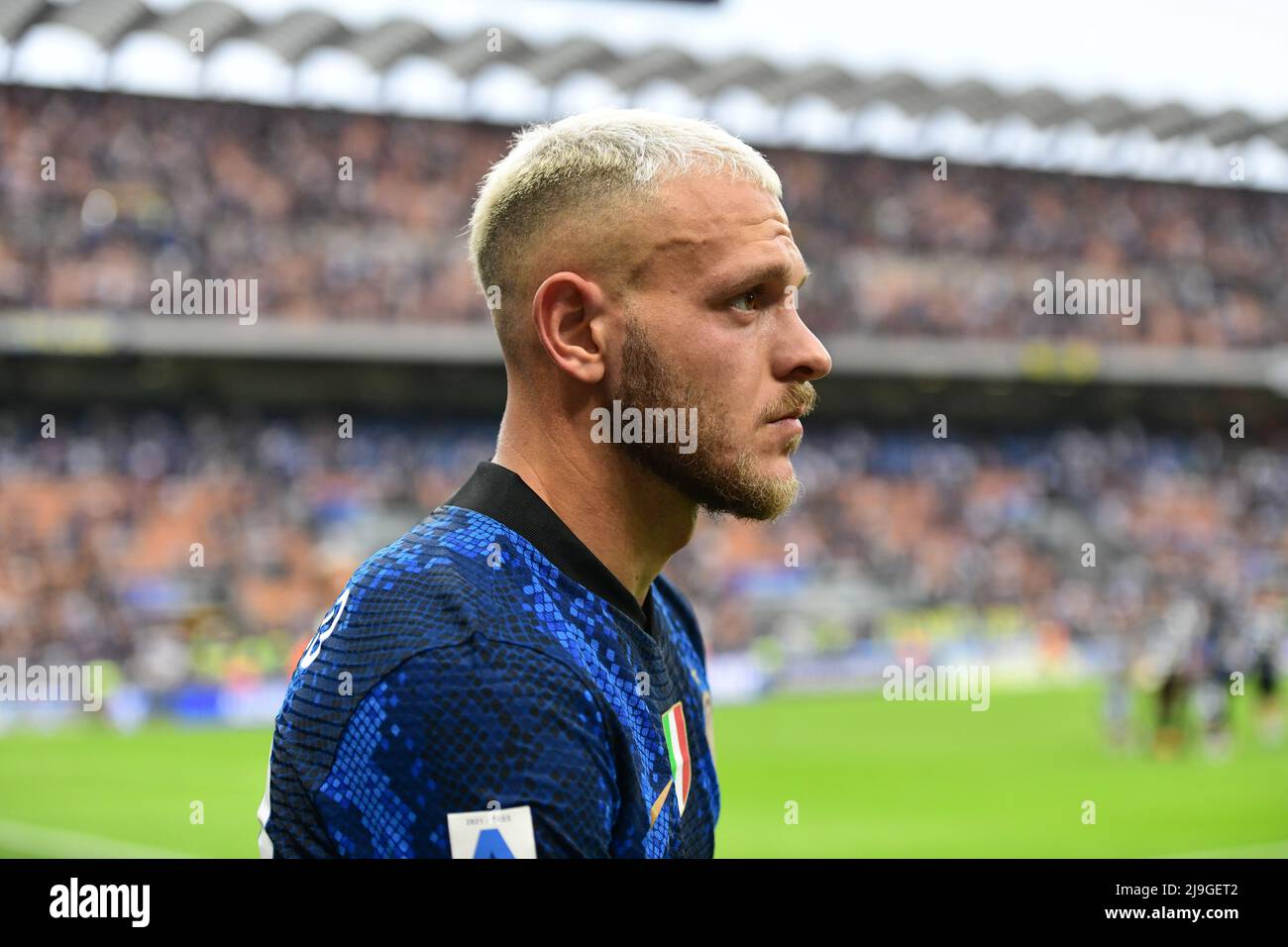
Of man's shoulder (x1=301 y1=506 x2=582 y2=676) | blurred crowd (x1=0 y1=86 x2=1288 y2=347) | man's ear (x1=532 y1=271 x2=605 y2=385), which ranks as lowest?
man's shoulder (x1=301 y1=506 x2=582 y2=676)

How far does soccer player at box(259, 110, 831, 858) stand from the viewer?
1805 mm

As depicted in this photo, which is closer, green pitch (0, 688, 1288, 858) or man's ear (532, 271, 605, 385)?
man's ear (532, 271, 605, 385)

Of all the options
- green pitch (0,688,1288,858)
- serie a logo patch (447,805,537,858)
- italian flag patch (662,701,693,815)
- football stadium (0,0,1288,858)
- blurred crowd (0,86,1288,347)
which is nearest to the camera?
serie a logo patch (447,805,537,858)

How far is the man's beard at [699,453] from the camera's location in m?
2.13

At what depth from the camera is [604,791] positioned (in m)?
1.85

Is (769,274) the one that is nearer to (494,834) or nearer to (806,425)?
(494,834)

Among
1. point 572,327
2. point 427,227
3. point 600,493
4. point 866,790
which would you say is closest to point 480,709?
point 600,493

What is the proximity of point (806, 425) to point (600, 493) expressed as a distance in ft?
106

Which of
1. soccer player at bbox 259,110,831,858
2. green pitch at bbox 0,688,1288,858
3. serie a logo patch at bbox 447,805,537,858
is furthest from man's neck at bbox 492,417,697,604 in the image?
green pitch at bbox 0,688,1288,858

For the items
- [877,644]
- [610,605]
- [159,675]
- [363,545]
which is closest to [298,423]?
[363,545]

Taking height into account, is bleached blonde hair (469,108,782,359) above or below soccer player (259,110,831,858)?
above

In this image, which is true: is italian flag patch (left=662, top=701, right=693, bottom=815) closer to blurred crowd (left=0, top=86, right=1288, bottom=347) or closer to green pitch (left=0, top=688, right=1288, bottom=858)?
green pitch (left=0, top=688, right=1288, bottom=858)

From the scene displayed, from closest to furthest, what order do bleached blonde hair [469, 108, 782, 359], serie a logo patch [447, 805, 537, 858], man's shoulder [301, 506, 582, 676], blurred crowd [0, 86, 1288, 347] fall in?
1. serie a logo patch [447, 805, 537, 858]
2. man's shoulder [301, 506, 582, 676]
3. bleached blonde hair [469, 108, 782, 359]
4. blurred crowd [0, 86, 1288, 347]

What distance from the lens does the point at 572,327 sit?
2.15m
